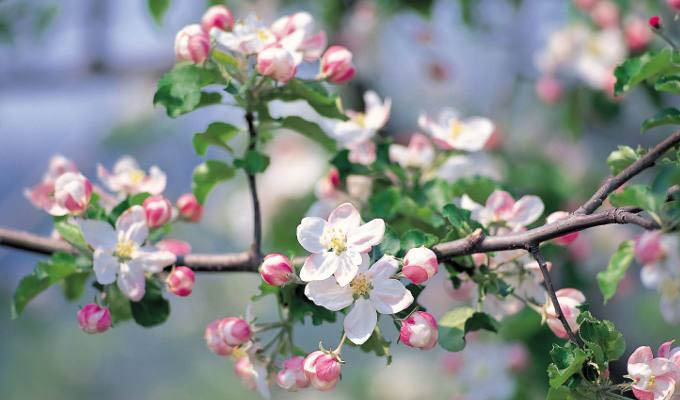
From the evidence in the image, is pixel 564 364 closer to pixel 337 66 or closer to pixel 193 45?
pixel 337 66

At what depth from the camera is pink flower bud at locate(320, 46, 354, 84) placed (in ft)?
3.81

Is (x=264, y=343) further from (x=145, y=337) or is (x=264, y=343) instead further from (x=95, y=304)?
(x=145, y=337)

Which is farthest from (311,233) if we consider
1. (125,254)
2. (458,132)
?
(458,132)

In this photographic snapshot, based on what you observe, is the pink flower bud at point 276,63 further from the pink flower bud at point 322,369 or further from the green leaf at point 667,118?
the green leaf at point 667,118

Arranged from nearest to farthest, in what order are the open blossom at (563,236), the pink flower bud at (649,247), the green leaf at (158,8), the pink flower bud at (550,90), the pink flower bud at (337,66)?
1. the pink flower bud at (649,247)
2. the open blossom at (563,236)
3. the pink flower bud at (337,66)
4. the green leaf at (158,8)
5. the pink flower bud at (550,90)

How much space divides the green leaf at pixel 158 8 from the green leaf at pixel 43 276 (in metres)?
0.53

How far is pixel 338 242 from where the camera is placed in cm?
96

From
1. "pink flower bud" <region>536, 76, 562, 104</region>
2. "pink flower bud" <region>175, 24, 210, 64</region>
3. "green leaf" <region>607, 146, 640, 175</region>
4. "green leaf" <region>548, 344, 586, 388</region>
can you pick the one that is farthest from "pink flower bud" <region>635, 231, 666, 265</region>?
"pink flower bud" <region>536, 76, 562, 104</region>

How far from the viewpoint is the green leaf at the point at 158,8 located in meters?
1.46

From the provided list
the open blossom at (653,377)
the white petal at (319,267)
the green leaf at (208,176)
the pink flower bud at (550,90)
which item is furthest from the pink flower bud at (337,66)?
the pink flower bud at (550,90)

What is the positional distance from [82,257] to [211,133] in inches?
10.0

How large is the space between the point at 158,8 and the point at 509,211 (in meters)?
0.74

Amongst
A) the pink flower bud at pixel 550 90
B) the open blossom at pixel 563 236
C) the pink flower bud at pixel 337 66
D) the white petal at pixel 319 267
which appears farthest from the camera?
the pink flower bud at pixel 550 90

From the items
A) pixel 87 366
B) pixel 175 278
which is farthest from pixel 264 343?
pixel 87 366
